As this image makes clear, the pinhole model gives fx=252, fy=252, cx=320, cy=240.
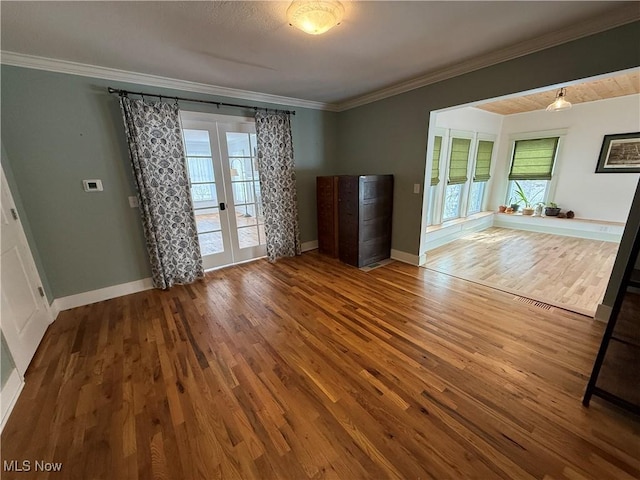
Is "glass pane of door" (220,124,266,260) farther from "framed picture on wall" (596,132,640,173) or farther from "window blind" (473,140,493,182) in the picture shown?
"framed picture on wall" (596,132,640,173)

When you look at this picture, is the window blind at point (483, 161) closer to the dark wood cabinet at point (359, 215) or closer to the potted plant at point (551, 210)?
the potted plant at point (551, 210)

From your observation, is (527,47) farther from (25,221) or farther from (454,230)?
(25,221)

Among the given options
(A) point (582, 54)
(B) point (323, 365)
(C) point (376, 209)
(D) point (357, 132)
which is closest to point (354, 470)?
(B) point (323, 365)

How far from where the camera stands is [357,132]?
14.0 feet

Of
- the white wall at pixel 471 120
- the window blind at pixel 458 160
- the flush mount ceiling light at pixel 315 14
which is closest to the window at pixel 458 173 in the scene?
the window blind at pixel 458 160

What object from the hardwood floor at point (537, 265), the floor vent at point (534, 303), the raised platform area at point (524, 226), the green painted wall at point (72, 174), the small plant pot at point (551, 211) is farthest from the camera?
the small plant pot at point (551, 211)

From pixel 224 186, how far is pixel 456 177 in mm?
4584

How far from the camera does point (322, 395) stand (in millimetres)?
1650

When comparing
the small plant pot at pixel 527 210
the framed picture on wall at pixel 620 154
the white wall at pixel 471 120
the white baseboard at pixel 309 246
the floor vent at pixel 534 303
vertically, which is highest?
the white wall at pixel 471 120

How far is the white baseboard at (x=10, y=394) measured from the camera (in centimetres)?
154

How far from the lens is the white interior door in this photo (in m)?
1.84

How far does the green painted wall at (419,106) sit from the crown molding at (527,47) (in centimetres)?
5

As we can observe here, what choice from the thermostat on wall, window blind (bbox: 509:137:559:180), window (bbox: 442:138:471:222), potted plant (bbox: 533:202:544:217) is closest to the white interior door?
the thermostat on wall

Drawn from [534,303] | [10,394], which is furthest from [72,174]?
[534,303]
